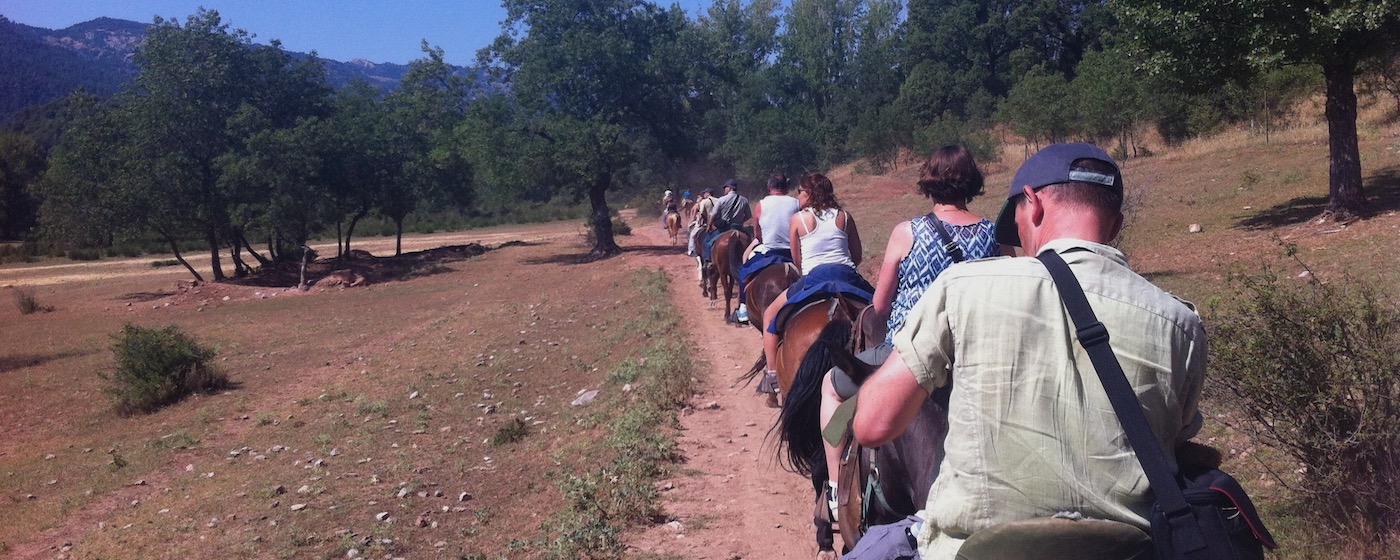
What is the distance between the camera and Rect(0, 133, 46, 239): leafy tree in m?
57.3

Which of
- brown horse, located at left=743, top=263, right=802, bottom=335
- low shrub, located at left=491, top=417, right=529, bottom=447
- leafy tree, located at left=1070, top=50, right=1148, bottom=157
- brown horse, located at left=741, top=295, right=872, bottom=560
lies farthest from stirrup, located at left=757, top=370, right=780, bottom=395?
leafy tree, located at left=1070, top=50, right=1148, bottom=157

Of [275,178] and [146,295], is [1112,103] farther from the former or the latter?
[146,295]

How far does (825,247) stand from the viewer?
21.1ft

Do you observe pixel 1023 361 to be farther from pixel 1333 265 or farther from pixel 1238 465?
pixel 1333 265

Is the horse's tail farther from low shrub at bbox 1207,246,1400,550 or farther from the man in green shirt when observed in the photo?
the man in green shirt

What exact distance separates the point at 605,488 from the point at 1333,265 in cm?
924

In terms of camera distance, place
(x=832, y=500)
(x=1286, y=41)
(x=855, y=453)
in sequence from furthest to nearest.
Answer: (x=1286, y=41), (x=832, y=500), (x=855, y=453)

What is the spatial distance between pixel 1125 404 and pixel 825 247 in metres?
4.59

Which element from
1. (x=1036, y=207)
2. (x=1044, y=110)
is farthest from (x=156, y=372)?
(x=1044, y=110)

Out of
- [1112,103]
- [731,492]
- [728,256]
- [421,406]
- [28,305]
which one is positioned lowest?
[421,406]

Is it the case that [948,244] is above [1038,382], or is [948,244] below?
above

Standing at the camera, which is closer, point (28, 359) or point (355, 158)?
point (28, 359)

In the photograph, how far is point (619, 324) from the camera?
16.3 metres

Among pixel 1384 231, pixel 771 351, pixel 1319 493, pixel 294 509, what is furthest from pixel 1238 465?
pixel 1384 231
